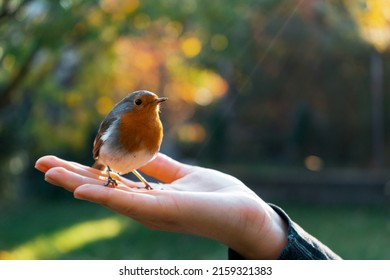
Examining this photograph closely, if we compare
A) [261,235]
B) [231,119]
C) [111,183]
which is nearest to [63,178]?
[111,183]

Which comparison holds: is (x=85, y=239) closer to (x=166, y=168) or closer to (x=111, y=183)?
(x=166, y=168)

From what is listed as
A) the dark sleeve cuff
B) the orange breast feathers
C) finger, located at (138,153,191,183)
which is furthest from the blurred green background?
the dark sleeve cuff

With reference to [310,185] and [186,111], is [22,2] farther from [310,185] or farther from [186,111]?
[186,111]

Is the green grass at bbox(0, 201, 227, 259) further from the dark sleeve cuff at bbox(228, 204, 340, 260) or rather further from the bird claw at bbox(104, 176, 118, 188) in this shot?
the dark sleeve cuff at bbox(228, 204, 340, 260)
